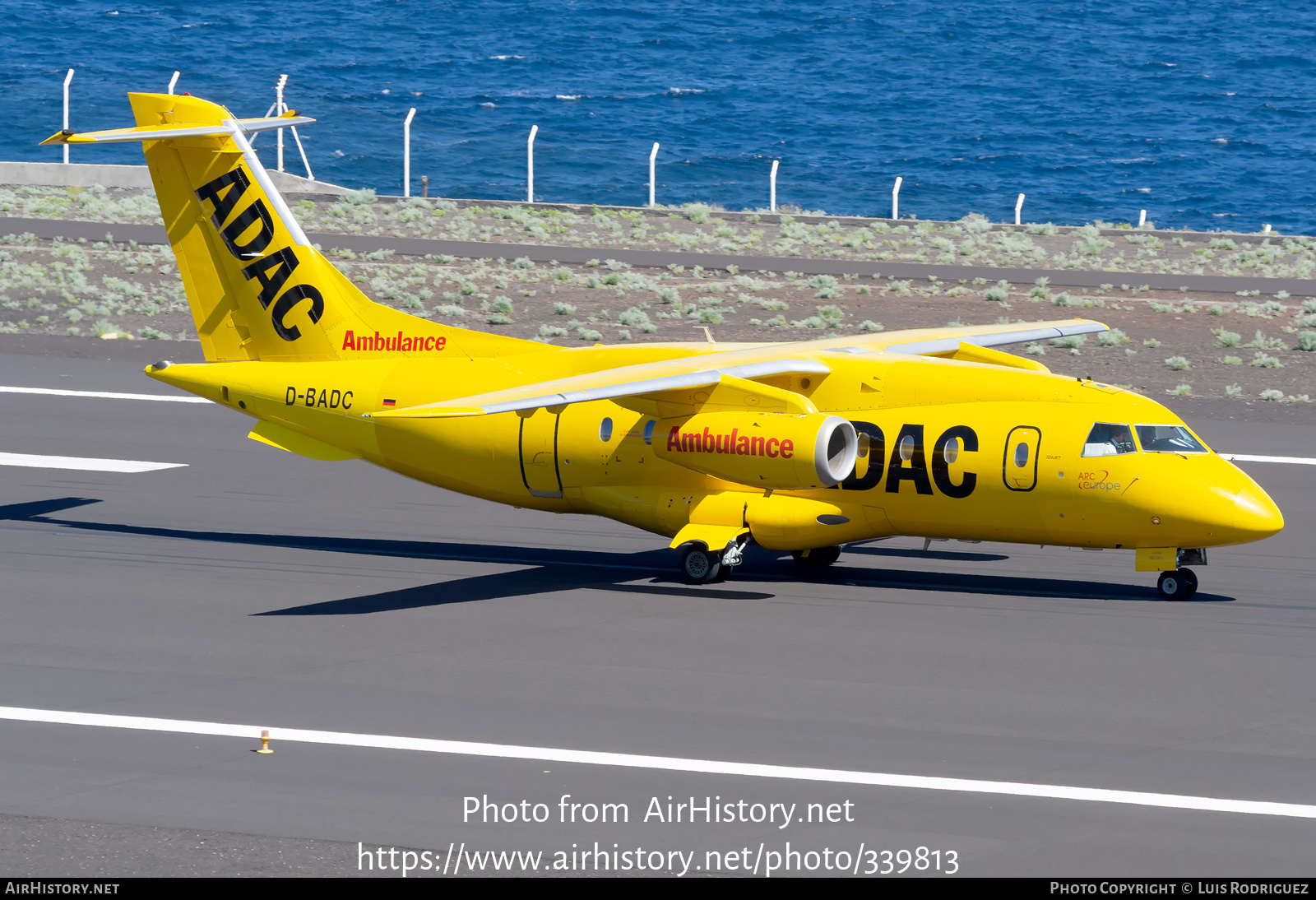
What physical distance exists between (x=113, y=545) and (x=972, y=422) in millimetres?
11982

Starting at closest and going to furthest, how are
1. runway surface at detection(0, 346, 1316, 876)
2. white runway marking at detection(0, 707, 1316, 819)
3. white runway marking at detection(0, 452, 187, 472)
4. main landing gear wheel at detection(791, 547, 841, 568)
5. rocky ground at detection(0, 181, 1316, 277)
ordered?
1. runway surface at detection(0, 346, 1316, 876)
2. white runway marking at detection(0, 707, 1316, 819)
3. main landing gear wheel at detection(791, 547, 841, 568)
4. white runway marking at detection(0, 452, 187, 472)
5. rocky ground at detection(0, 181, 1316, 277)

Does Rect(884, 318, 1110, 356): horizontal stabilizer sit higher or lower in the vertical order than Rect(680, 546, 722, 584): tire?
higher

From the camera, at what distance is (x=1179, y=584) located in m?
20.2

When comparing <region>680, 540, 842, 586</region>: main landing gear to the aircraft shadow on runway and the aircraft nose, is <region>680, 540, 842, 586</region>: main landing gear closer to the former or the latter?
the aircraft shadow on runway

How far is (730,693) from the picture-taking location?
16562 mm

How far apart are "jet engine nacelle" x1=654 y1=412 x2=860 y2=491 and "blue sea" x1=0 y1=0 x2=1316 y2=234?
71.1 metres

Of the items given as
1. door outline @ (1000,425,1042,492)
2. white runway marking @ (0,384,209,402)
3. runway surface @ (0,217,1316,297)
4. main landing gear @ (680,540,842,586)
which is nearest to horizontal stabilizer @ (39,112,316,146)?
main landing gear @ (680,540,842,586)

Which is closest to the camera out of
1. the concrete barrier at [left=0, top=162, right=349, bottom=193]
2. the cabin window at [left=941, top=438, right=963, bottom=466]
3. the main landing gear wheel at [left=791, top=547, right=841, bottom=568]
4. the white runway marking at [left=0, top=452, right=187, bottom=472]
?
the cabin window at [left=941, top=438, right=963, bottom=466]

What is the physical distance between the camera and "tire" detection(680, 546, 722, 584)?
21047 millimetres

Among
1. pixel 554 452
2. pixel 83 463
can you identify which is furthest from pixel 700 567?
pixel 83 463

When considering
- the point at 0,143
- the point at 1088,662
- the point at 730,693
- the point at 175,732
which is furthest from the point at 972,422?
the point at 0,143

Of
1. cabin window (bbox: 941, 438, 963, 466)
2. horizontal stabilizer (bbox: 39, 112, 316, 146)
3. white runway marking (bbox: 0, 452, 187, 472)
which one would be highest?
horizontal stabilizer (bbox: 39, 112, 316, 146)

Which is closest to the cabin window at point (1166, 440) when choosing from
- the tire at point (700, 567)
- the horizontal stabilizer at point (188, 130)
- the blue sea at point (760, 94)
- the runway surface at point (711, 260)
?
the tire at point (700, 567)

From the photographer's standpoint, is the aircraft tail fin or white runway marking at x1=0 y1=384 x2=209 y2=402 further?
white runway marking at x1=0 y1=384 x2=209 y2=402
